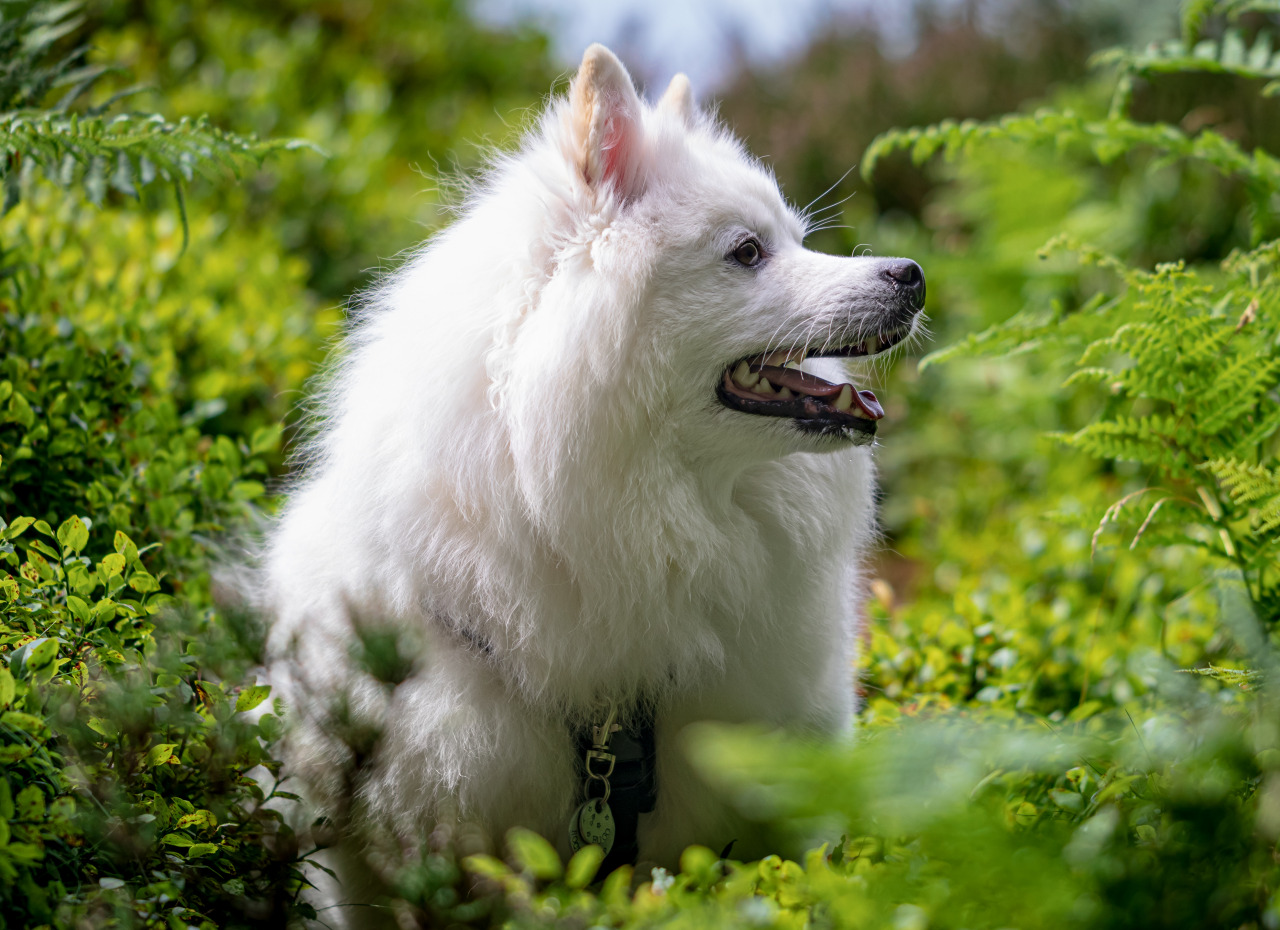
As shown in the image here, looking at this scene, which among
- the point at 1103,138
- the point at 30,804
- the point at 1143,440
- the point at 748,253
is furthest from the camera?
the point at 1103,138

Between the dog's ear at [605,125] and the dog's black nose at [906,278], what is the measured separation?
2.03 feet

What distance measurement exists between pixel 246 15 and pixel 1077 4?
6.50 m

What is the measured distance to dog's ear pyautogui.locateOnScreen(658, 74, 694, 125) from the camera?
2658mm

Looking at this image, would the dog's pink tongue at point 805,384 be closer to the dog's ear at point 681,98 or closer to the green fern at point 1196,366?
the green fern at point 1196,366

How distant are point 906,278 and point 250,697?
1720 mm

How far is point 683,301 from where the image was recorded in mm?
2232

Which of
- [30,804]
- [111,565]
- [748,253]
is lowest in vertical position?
[30,804]

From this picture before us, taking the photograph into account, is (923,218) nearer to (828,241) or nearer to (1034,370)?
(828,241)

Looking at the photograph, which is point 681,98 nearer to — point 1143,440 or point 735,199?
point 735,199

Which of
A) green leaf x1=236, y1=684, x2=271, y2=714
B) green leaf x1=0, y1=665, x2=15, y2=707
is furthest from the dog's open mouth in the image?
green leaf x1=0, y1=665, x2=15, y2=707

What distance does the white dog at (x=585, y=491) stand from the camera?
2.19 metres

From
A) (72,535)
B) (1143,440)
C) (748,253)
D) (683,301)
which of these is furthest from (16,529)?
(1143,440)

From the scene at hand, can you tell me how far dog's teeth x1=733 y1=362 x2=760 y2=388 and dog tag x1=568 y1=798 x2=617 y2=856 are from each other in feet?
3.27

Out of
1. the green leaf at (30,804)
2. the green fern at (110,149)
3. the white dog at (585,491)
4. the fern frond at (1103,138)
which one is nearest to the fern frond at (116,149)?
the green fern at (110,149)
